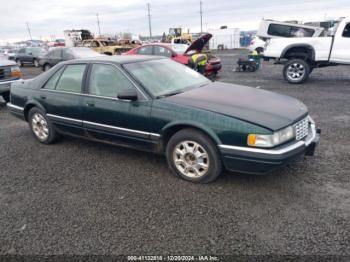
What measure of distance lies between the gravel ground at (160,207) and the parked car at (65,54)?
1012 centimetres

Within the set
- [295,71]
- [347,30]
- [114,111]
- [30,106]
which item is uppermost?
[347,30]

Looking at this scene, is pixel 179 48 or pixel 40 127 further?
pixel 179 48

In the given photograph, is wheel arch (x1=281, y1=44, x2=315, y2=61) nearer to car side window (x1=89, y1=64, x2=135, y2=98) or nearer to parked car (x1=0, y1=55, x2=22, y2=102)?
car side window (x1=89, y1=64, x2=135, y2=98)

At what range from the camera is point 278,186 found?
127 inches

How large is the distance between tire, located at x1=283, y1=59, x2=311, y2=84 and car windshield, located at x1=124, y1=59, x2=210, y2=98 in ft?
21.5

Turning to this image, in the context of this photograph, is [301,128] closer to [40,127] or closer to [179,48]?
[40,127]

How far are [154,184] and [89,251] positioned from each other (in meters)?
1.20

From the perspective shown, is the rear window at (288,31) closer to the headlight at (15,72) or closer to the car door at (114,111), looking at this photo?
the car door at (114,111)

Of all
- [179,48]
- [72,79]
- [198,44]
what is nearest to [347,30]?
[198,44]

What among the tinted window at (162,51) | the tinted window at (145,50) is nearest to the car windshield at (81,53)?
the tinted window at (145,50)

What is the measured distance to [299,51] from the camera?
378 inches

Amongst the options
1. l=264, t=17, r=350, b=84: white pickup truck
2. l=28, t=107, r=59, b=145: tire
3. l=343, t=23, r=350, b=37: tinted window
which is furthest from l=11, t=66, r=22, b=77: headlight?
l=343, t=23, r=350, b=37: tinted window

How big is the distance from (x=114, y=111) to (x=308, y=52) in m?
8.13

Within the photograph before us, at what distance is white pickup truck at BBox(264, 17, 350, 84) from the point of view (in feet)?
28.7
